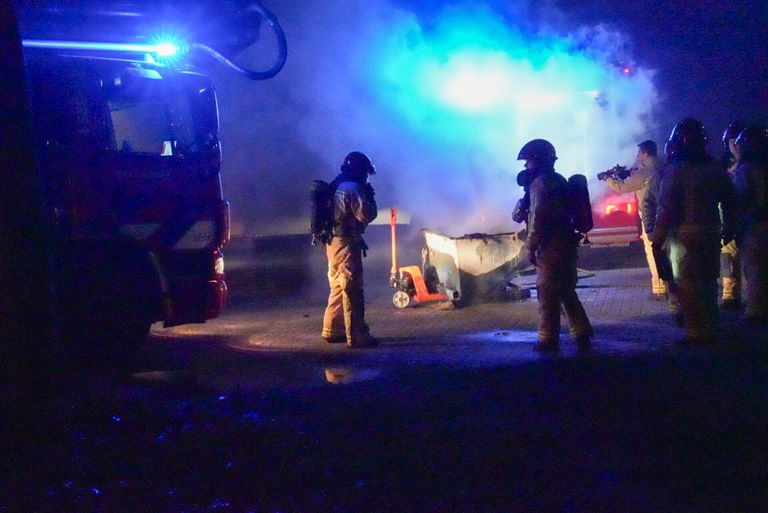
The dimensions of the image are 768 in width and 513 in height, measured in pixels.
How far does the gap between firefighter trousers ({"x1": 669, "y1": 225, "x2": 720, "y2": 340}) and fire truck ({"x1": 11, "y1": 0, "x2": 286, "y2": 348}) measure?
4.01m

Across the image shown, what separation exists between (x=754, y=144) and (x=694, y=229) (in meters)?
1.67

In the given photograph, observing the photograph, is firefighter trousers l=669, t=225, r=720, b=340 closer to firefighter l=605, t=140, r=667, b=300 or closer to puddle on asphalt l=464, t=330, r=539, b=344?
puddle on asphalt l=464, t=330, r=539, b=344

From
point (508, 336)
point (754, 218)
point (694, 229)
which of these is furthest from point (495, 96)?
point (694, 229)

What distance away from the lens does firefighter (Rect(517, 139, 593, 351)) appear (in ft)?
22.7

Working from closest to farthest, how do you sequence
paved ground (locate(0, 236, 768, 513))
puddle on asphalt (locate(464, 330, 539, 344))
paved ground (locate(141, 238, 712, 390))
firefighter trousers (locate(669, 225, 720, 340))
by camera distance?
1. paved ground (locate(0, 236, 768, 513))
2. firefighter trousers (locate(669, 225, 720, 340))
3. paved ground (locate(141, 238, 712, 390))
4. puddle on asphalt (locate(464, 330, 539, 344))

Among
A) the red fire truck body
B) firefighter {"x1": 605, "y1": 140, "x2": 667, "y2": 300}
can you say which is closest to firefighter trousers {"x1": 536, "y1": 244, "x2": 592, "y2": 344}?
firefighter {"x1": 605, "y1": 140, "x2": 667, "y2": 300}

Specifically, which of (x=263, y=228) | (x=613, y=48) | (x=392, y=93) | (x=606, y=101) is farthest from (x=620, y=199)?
(x=263, y=228)

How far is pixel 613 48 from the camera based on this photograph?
14.8 metres

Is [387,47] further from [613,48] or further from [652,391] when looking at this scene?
[652,391]

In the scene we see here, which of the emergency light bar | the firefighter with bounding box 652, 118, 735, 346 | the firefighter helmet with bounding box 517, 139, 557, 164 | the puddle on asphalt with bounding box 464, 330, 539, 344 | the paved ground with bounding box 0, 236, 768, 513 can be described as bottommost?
the paved ground with bounding box 0, 236, 768, 513

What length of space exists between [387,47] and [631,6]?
8.03 meters

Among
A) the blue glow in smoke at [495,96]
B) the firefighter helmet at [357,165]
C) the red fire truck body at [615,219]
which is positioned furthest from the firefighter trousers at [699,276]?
the red fire truck body at [615,219]

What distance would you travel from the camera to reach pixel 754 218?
25.5ft

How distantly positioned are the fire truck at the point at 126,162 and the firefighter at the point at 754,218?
4834 millimetres
